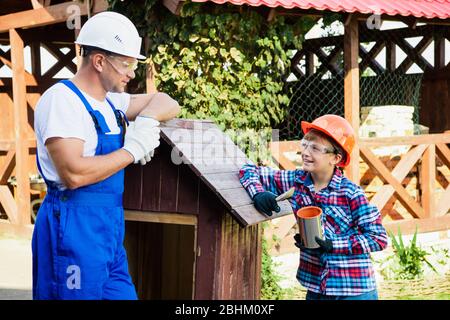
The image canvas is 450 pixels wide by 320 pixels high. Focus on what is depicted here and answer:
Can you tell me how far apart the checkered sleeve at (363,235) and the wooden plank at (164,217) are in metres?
0.69

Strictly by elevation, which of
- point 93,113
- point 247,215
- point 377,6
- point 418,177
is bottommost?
point 247,215

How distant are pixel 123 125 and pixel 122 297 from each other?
72 centimetres

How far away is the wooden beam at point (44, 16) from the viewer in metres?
8.47

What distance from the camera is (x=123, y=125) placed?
3.23m

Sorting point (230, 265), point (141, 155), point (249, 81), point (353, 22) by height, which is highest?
point (353, 22)

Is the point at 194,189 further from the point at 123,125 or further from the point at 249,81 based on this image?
the point at 249,81

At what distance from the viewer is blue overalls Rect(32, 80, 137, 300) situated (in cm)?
300

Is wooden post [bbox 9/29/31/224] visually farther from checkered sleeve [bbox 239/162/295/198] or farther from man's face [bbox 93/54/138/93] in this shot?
man's face [bbox 93/54/138/93]

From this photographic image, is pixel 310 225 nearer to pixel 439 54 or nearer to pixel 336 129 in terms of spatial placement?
pixel 336 129

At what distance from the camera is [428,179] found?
30.2ft

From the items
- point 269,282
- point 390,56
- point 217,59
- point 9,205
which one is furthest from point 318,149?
point 390,56

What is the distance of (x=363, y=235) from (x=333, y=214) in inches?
7.0

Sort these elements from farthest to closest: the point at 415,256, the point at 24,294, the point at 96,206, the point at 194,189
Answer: the point at 415,256 < the point at 24,294 < the point at 194,189 < the point at 96,206

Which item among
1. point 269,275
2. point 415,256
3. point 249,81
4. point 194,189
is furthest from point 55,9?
point 194,189
